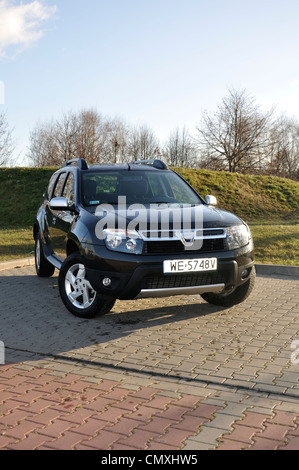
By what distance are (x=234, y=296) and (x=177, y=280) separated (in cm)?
140

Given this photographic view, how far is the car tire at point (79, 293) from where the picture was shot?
19.5ft

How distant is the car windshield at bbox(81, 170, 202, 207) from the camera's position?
6.56 metres

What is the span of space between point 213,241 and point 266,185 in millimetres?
23346

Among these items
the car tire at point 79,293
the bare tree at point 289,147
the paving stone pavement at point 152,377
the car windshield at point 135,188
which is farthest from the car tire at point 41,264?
the bare tree at point 289,147

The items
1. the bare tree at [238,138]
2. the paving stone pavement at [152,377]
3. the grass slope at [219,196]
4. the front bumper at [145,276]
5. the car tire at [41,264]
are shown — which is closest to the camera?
the paving stone pavement at [152,377]

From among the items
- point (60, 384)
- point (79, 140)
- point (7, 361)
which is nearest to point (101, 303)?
point (7, 361)

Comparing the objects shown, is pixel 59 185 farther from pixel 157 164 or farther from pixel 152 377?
pixel 152 377

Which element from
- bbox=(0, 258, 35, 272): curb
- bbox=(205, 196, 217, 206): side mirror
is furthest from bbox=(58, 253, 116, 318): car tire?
bbox=(0, 258, 35, 272): curb

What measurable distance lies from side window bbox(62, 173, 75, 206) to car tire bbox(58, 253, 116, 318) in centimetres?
97

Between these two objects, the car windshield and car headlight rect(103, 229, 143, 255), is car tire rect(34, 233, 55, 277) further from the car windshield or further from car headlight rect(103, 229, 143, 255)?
car headlight rect(103, 229, 143, 255)

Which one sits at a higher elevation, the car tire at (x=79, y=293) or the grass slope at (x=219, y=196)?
the grass slope at (x=219, y=196)

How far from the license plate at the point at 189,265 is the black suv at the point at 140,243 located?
0.03 feet

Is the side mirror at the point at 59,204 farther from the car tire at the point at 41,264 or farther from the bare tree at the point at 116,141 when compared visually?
the bare tree at the point at 116,141
